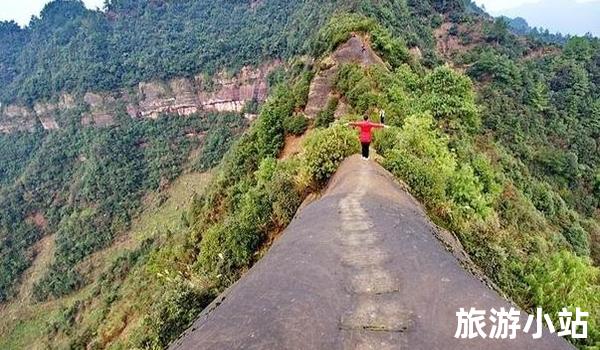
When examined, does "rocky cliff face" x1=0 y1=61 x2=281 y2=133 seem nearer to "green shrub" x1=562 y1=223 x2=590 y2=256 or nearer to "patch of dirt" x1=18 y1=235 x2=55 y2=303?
"patch of dirt" x1=18 y1=235 x2=55 y2=303

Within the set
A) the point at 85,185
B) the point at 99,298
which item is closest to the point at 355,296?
the point at 99,298

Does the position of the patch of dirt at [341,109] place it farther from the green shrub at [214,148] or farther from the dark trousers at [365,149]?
the green shrub at [214,148]

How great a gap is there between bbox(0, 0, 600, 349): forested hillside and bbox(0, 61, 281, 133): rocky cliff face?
5.58 ft

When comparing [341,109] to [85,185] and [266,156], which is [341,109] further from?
[85,185]

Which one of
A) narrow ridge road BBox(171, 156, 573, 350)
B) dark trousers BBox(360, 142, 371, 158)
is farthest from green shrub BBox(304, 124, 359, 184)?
narrow ridge road BBox(171, 156, 573, 350)

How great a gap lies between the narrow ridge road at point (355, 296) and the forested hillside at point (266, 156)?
17.3 ft

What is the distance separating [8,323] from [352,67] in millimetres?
52143

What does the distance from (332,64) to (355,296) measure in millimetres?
24988

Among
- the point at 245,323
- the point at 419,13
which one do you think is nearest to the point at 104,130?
the point at 419,13

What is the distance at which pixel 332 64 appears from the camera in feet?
103

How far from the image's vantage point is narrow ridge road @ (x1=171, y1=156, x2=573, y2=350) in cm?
673

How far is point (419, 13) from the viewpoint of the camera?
217ft

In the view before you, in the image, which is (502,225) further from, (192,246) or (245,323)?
(245,323)

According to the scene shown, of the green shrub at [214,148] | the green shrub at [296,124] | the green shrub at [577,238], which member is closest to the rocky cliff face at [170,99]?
the green shrub at [214,148]
